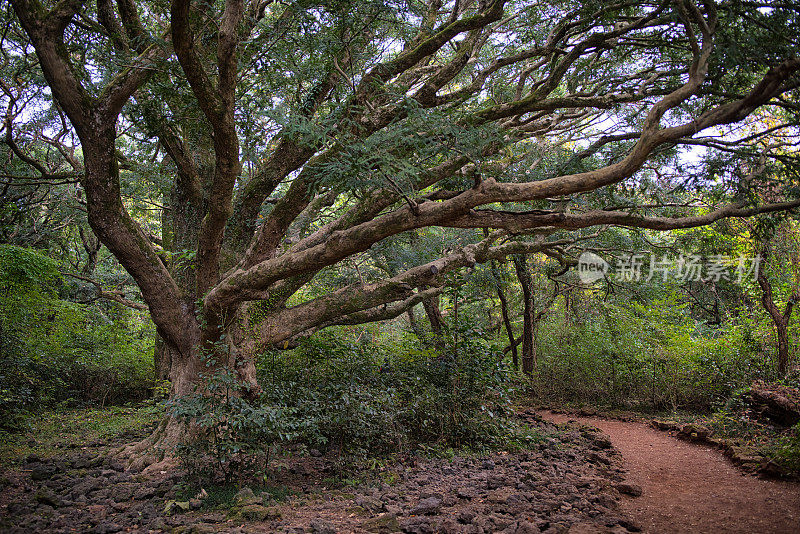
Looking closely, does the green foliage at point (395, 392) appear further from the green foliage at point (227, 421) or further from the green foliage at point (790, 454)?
the green foliage at point (790, 454)

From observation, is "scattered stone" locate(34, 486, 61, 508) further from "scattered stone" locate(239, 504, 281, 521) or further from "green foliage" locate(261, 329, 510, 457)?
"green foliage" locate(261, 329, 510, 457)

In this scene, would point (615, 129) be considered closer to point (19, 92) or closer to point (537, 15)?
point (537, 15)

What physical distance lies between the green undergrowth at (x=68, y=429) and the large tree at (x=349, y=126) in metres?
1.97

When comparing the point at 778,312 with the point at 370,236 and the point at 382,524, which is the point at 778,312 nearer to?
the point at 370,236

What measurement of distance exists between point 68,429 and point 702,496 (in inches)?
323

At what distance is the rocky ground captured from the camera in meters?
3.27

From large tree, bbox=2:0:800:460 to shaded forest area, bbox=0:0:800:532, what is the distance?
3 cm

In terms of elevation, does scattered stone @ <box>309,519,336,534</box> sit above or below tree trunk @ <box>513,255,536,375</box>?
below

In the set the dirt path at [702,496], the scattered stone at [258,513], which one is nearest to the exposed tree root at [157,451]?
the scattered stone at [258,513]

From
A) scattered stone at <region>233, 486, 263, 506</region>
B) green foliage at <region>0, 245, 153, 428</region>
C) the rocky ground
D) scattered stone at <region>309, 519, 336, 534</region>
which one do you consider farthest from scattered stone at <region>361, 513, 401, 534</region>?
green foliage at <region>0, 245, 153, 428</region>

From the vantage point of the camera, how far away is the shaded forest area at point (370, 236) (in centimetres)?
374

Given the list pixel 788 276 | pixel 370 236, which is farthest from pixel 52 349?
pixel 788 276

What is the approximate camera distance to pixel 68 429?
23.5ft

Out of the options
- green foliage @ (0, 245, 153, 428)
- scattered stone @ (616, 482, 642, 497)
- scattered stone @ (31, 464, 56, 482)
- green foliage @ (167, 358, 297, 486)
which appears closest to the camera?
green foliage @ (167, 358, 297, 486)
